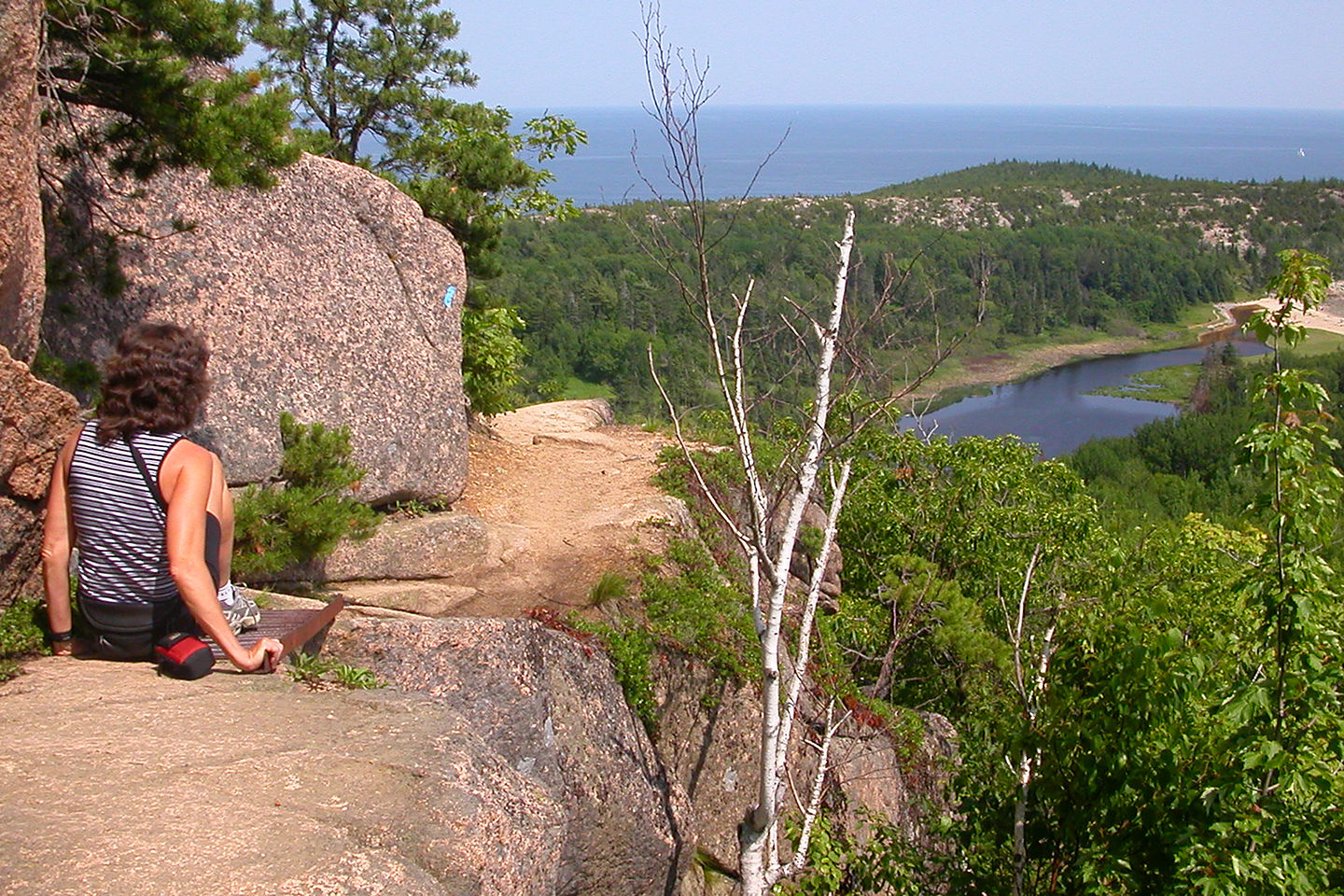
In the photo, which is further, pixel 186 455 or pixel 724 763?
pixel 724 763

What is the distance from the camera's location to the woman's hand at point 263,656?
439 centimetres

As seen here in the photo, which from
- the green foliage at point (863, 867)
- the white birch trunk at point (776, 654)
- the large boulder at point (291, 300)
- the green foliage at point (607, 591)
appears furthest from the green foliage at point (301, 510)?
the green foliage at point (863, 867)

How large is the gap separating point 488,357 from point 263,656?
25.4ft

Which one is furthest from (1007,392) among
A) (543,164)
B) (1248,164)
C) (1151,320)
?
(1248,164)

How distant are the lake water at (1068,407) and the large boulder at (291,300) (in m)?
46.5

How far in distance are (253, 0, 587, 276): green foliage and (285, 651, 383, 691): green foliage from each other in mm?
8225

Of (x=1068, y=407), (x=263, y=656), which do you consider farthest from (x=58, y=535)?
(x=1068, y=407)

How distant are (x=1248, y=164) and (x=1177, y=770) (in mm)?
227051

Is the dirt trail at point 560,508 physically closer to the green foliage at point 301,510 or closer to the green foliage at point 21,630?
the green foliage at point 301,510

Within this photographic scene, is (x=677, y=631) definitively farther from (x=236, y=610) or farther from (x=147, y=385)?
(x=147, y=385)

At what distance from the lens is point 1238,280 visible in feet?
344

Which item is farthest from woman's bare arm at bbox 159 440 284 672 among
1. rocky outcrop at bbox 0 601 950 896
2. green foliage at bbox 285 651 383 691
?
green foliage at bbox 285 651 383 691

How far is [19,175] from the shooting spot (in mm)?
5105

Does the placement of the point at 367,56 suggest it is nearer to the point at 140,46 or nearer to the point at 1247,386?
the point at 140,46
